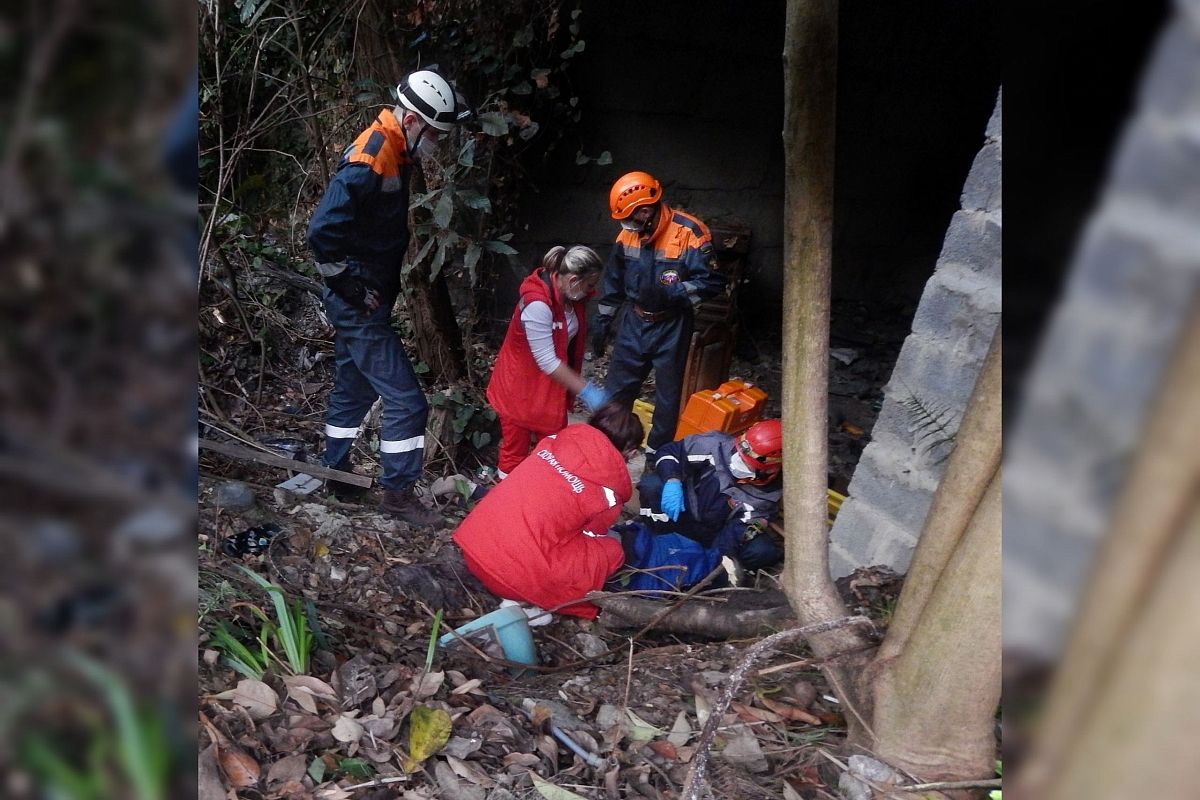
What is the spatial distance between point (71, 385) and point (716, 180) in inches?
266

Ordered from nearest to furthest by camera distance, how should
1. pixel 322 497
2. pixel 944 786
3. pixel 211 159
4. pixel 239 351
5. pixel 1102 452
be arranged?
1. pixel 1102 452
2. pixel 944 786
3. pixel 322 497
4. pixel 211 159
5. pixel 239 351

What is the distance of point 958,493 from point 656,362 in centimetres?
405

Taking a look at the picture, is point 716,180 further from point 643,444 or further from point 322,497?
point 322,497

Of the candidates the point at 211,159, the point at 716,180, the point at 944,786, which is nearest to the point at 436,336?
the point at 211,159

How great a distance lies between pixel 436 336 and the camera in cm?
528

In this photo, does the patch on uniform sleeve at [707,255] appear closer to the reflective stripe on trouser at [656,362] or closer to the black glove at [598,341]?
the reflective stripe on trouser at [656,362]

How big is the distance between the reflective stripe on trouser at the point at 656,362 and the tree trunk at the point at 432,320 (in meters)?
1.02

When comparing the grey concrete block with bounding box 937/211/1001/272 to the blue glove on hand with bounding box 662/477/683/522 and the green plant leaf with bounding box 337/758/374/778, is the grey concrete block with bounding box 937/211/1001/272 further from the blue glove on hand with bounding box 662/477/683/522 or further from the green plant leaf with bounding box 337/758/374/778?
the green plant leaf with bounding box 337/758/374/778

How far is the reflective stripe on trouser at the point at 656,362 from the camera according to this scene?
522 centimetres

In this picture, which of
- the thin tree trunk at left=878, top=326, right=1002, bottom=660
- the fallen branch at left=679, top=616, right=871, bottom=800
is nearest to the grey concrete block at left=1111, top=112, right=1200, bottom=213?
the thin tree trunk at left=878, top=326, right=1002, bottom=660

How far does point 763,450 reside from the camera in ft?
13.3

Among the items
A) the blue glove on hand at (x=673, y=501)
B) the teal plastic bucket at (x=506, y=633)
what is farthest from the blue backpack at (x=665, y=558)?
the teal plastic bucket at (x=506, y=633)

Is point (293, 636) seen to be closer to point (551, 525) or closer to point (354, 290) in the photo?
point (551, 525)

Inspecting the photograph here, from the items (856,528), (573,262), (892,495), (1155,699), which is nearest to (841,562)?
(856,528)
